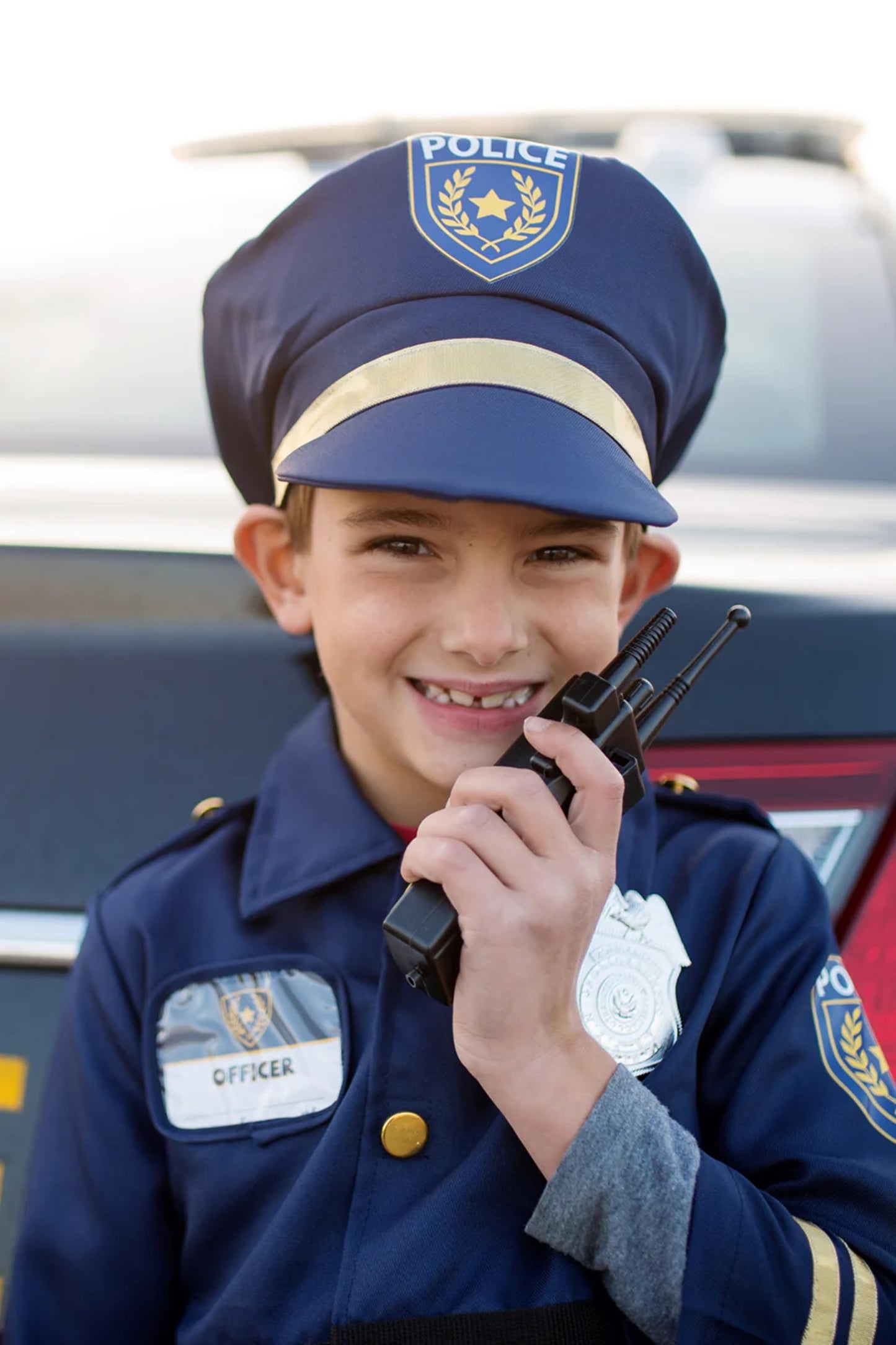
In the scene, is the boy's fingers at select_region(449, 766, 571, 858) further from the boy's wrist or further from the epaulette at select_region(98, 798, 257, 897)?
the epaulette at select_region(98, 798, 257, 897)

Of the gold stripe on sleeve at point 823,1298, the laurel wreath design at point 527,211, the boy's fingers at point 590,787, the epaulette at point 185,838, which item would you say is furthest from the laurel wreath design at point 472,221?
the gold stripe on sleeve at point 823,1298

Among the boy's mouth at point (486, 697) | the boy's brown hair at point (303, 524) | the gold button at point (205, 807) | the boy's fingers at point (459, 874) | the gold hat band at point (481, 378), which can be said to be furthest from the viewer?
the gold button at point (205, 807)

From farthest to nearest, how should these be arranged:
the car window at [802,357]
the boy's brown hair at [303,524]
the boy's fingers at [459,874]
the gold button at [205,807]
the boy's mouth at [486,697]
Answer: the car window at [802,357]
the gold button at [205,807]
the boy's brown hair at [303,524]
the boy's mouth at [486,697]
the boy's fingers at [459,874]

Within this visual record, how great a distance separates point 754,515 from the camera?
191 centimetres

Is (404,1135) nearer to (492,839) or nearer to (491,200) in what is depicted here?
(492,839)

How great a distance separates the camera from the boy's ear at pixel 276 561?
5.40 feet

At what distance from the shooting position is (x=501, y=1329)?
1.35 metres

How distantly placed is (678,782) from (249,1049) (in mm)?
577

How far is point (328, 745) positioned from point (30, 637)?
0.38 m

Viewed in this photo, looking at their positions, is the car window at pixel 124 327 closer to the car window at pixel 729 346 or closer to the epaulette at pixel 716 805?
the car window at pixel 729 346

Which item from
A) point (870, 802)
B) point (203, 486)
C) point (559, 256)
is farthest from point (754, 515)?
point (203, 486)

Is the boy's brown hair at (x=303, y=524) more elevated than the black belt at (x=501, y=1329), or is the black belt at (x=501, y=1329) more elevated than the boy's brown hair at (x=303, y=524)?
the boy's brown hair at (x=303, y=524)

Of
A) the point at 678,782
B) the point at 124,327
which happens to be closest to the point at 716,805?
the point at 678,782

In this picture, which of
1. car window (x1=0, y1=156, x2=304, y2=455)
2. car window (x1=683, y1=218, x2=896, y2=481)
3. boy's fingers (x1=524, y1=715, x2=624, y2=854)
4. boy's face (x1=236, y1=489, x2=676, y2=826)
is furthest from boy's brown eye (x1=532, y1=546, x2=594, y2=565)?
car window (x1=0, y1=156, x2=304, y2=455)
